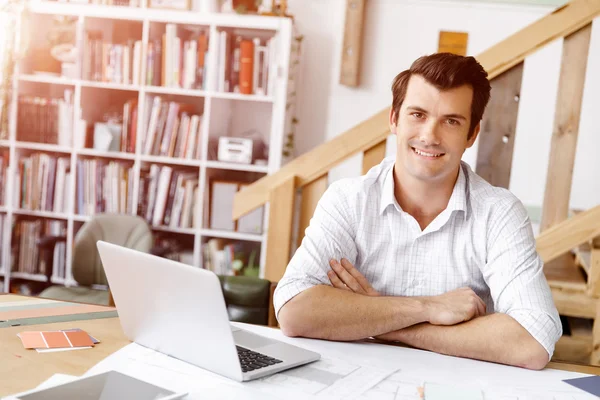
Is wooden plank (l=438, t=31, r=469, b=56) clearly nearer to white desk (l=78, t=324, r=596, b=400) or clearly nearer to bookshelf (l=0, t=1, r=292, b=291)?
bookshelf (l=0, t=1, r=292, b=291)

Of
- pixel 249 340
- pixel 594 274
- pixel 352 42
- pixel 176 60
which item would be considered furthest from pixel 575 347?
pixel 176 60

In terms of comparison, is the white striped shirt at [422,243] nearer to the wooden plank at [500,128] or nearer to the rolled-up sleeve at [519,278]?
the rolled-up sleeve at [519,278]

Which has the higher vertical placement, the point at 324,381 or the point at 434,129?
Result: the point at 434,129

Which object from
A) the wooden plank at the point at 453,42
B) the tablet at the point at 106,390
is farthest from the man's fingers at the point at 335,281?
the wooden plank at the point at 453,42

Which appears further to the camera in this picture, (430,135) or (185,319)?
(430,135)

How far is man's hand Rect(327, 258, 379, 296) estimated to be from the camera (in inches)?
66.4

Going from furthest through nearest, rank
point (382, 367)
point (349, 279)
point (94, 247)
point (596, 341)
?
point (94, 247) → point (596, 341) → point (349, 279) → point (382, 367)

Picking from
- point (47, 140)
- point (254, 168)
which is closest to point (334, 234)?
point (254, 168)

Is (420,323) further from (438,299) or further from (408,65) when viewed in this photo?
(408,65)

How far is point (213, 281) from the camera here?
44.9 inches

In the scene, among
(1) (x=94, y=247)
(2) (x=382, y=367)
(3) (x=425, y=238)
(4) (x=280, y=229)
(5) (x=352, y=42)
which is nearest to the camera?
(2) (x=382, y=367)

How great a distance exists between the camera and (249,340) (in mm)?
1424

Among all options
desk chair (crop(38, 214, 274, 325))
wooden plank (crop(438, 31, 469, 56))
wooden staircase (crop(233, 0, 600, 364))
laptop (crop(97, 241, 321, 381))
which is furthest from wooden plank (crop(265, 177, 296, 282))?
wooden plank (crop(438, 31, 469, 56))

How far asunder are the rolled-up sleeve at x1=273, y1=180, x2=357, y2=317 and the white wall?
2290 millimetres
